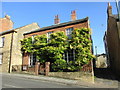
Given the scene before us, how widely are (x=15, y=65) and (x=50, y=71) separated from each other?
5.70m

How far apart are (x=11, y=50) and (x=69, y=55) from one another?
29.8 feet

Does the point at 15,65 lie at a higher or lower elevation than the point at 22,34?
lower

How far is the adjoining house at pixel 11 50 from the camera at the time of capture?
18.0m

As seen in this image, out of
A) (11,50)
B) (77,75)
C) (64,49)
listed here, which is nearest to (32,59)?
(11,50)

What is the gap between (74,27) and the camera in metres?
16.3

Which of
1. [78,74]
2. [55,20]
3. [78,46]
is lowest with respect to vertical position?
[78,74]

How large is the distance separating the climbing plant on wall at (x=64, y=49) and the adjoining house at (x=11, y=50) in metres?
3.18

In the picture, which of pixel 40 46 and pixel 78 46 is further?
pixel 40 46

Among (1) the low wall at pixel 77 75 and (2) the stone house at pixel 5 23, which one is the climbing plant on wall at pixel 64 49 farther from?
(2) the stone house at pixel 5 23

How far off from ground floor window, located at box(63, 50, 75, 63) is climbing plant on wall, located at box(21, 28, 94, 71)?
0.42m

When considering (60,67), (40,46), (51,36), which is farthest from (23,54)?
(60,67)

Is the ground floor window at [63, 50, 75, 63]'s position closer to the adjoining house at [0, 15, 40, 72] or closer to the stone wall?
the adjoining house at [0, 15, 40, 72]

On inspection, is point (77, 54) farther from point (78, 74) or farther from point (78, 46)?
point (78, 74)

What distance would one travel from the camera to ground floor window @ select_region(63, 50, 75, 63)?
15.4 meters
